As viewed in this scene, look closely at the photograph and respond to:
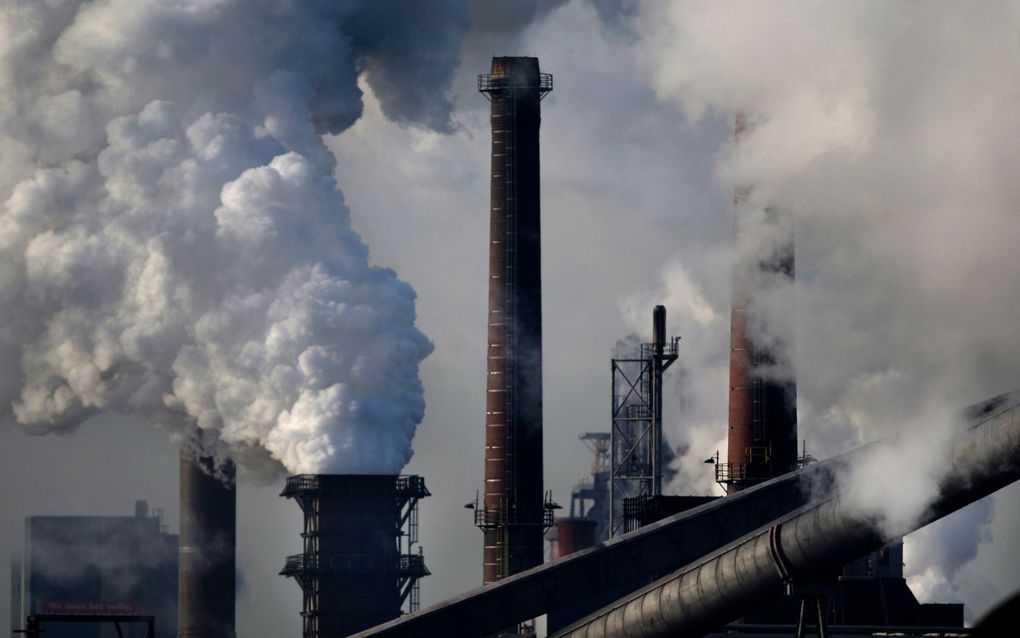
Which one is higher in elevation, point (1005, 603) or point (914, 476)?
point (914, 476)

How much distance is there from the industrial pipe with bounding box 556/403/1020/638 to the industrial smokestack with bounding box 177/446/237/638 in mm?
33769

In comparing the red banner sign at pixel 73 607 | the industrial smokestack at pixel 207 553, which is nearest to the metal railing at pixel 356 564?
the industrial smokestack at pixel 207 553

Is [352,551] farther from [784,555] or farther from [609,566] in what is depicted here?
[784,555]

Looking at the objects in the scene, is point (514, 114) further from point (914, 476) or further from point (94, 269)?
point (914, 476)

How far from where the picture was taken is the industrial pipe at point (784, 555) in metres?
33.5

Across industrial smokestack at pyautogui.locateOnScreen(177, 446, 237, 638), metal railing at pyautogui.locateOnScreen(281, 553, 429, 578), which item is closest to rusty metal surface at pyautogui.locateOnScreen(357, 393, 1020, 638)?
metal railing at pyautogui.locateOnScreen(281, 553, 429, 578)

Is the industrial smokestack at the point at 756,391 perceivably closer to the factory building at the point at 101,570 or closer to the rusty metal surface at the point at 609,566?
the rusty metal surface at the point at 609,566

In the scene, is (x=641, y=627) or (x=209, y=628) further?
(x=209, y=628)

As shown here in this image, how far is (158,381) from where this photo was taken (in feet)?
220

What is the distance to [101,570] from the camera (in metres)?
132

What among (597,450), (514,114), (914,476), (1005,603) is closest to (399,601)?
(514,114)

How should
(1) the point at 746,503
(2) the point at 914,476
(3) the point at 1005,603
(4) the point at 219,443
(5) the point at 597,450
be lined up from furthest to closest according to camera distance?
(5) the point at 597,450, (4) the point at 219,443, (1) the point at 746,503, (2) the point at 914,476, (3) the point at 1005,603

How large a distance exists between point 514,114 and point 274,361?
11.9 m

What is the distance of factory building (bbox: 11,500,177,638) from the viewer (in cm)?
11375
